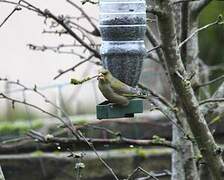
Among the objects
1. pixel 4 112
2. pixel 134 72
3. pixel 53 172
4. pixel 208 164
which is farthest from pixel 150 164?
pixel 134 72

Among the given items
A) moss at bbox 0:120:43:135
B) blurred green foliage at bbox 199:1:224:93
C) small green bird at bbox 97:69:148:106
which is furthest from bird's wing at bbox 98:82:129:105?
blurred green foliage at bbox 199:1:224:93

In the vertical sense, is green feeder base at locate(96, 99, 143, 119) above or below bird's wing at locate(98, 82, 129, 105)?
below

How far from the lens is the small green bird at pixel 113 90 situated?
293 cm

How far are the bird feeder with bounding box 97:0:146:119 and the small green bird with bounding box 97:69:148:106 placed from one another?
0.78ft

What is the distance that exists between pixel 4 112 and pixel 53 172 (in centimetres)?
136

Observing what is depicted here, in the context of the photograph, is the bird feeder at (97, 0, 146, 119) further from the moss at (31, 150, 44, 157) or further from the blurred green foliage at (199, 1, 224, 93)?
the blurred green foliage at (199, 1, 224, 93)

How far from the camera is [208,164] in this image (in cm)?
357

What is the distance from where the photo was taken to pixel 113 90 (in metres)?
2.95

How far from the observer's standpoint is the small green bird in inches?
115

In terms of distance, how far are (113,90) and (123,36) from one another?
1.28ft

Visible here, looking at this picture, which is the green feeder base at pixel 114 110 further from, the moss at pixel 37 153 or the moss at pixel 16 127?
the moss at pixel 16 127

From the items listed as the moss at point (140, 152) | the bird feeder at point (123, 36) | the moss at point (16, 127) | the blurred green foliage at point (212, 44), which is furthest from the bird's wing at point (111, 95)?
the blurred green foliage at point (212, 44)

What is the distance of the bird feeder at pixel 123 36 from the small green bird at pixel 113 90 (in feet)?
0.78

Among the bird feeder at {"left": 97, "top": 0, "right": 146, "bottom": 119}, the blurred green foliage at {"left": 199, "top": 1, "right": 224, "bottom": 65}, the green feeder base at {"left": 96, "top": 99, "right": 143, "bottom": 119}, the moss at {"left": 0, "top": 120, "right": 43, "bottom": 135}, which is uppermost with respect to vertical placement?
the blurred green foliage at {"left": 199, "top": 1, "right": 224, "bottom": 65}
